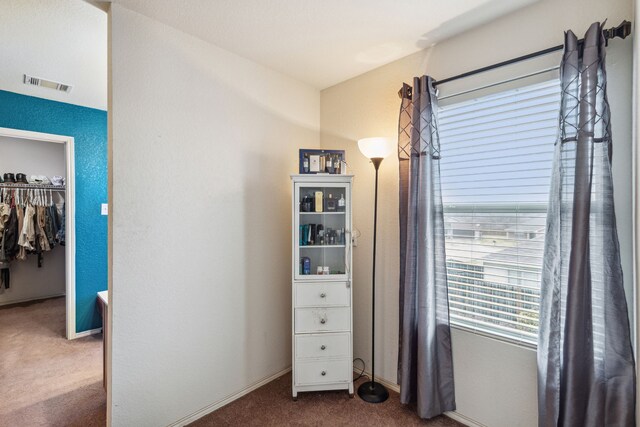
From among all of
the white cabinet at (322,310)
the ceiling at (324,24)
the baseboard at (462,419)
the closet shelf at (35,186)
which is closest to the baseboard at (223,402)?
the white cabinet at (322,310)

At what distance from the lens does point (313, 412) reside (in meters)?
2.07

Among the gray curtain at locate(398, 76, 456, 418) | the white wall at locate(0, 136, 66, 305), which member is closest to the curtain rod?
the gray curtain at locate(398, 76, 456, 418)

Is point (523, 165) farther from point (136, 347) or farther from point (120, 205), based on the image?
point (136, 347)

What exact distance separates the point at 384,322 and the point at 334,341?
1.41ft

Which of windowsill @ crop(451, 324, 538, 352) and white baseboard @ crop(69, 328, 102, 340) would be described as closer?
windowsill @ crop(451, 324, 538, 352)

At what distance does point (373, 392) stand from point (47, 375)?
104 inches

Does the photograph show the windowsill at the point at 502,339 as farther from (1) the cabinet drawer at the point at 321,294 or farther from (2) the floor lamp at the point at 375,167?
(1) the cabinet drawer at the point at 321,294

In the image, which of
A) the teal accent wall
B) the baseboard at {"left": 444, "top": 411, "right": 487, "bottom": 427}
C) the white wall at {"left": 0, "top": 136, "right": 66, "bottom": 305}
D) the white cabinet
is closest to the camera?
the baseboard at {"left": 444, "top": 411, "right": 487, "bottom": 427}

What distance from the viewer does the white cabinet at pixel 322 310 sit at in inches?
87.5

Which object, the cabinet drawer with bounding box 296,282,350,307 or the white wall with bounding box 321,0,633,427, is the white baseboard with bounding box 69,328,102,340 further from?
the white wall with bounding box 321,0,633,427

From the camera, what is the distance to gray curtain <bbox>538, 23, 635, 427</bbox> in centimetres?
136

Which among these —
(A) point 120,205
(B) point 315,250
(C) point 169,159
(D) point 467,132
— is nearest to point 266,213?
(B) point 315,250

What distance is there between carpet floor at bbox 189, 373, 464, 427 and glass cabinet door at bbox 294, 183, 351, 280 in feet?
2.86

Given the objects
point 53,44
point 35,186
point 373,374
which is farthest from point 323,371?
point 35,186
